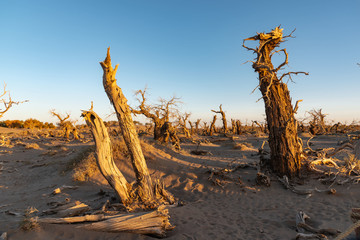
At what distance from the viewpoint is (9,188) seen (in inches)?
332

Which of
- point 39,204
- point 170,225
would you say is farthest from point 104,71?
point 39,204

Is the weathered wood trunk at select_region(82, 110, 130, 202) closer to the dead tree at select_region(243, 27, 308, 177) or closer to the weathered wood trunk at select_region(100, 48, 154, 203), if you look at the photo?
the weathered wood trunk at select_region(100, 48, 154, 203)

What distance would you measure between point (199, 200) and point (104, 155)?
3.26m

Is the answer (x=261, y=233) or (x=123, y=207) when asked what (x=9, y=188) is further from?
(x=261, y=233)

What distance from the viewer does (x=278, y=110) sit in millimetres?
7027

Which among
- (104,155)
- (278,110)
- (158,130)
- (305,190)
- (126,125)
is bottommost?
(305,190)

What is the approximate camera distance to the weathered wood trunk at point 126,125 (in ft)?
17.8

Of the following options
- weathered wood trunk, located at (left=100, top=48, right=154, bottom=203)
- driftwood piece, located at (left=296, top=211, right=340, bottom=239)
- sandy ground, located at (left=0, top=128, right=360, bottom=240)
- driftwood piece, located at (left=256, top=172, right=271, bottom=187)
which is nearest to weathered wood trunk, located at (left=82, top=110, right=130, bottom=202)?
weathered wood trunk, located at (left=100, top=48, right=154, bottom=203)

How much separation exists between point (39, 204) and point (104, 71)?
15.4ft

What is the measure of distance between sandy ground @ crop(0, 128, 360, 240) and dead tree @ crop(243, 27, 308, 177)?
757 mm

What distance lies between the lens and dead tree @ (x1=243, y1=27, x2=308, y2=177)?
6.95m

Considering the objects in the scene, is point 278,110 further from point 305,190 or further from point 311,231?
point 311,231

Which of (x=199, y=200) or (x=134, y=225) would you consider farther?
(x=199, y=200)

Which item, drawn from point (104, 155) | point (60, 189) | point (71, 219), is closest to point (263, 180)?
point (104, 155)
